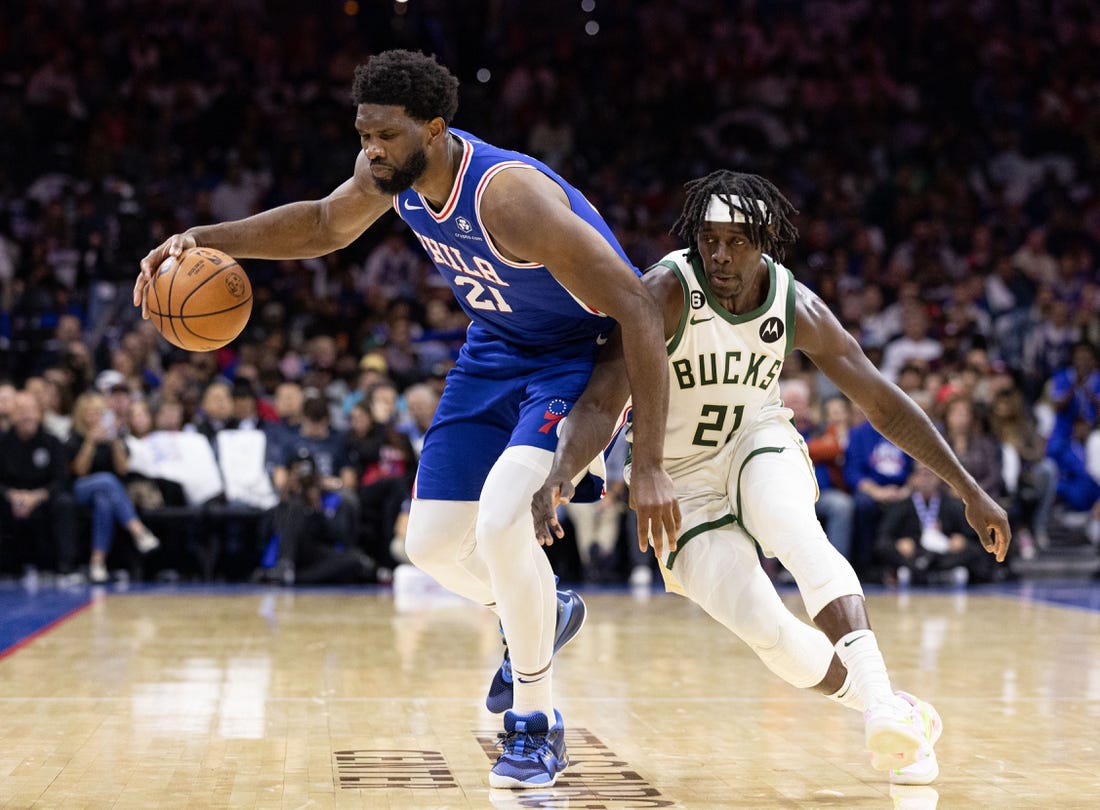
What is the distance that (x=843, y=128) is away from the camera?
1570 centimetres

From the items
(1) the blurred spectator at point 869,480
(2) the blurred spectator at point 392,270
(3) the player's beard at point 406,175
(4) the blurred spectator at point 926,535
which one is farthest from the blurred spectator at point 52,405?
(3) the player's beard at point 406,175

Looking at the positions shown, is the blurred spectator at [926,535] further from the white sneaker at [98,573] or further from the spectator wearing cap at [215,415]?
the white sneaker at [98,573]

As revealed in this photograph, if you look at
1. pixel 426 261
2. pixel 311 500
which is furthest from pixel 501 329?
pixel 426 261

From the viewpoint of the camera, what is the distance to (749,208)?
12.8ft

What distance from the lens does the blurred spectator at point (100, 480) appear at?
393 inches

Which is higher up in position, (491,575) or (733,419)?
(733,419)

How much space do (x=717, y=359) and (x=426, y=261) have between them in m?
9.97

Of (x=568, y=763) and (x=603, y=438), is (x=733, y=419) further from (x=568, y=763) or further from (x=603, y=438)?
(x=568, y=763)

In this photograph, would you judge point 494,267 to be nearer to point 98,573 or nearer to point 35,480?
point 98,573

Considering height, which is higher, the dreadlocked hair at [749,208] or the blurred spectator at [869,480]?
the dreadlocked hair at [749,208]

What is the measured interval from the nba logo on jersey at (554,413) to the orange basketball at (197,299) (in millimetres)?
975

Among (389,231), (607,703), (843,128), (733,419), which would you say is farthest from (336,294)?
(733,419)

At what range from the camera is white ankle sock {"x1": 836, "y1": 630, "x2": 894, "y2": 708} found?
3.60 m

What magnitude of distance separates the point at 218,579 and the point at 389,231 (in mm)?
4510
